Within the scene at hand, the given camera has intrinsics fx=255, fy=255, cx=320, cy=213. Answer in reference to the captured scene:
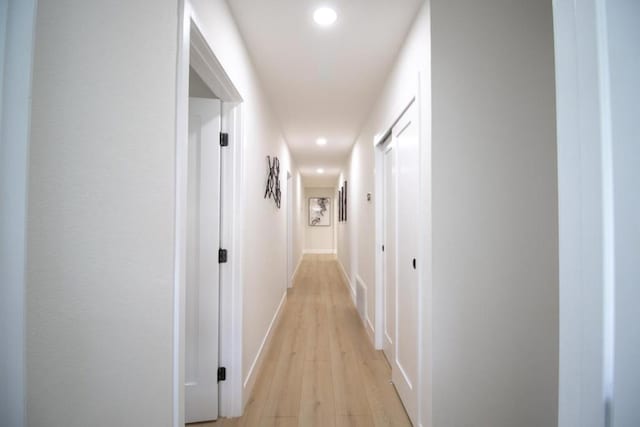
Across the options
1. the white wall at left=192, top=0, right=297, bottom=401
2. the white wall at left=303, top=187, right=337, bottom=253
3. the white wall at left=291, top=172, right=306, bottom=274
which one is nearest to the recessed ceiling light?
the white wall at left=192, top=0, right=297, bottom=401

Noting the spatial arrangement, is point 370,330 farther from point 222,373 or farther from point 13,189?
point 13,189

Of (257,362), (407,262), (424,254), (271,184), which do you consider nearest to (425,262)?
(424,254)

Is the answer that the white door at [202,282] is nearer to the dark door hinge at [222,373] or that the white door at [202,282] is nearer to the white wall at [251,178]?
the dark door hinge at [222,373]

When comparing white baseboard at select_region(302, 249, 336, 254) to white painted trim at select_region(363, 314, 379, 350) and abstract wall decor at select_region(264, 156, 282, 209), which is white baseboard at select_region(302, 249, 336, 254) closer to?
white painted trim at select_region(363, 314, 379, 350)

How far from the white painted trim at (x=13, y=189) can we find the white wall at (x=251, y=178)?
2.93ft

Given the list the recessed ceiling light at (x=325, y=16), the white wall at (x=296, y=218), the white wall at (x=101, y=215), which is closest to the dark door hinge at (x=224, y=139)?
the white wall at (x=101, y=215)

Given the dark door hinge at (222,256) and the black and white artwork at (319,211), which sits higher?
the black and white artwork at (319,211)

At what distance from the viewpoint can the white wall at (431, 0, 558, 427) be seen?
130cm

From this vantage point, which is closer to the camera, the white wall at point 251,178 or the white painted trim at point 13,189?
the white painted trim at point 13,189

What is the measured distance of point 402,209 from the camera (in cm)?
194

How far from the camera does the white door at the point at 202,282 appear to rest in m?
1.64

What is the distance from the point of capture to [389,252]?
237 cm

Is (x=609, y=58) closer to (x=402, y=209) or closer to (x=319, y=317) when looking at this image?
(x=402, y=209)

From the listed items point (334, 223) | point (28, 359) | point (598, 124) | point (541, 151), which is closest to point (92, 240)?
point (28, 359)
